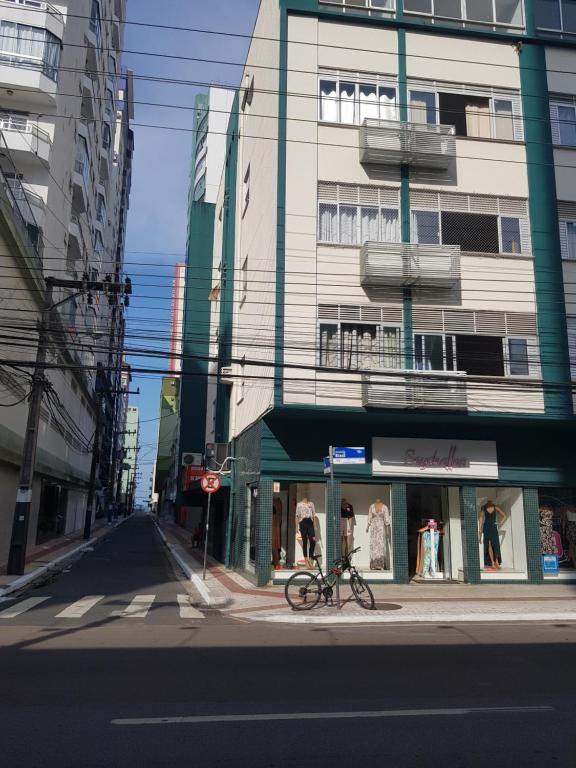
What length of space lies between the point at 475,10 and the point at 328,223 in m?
8.50

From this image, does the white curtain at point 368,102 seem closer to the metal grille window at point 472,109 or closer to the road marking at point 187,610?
the metal grille window at point 472,109

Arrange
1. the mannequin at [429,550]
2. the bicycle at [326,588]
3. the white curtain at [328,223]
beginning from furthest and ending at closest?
1. the mannequin at [429,550]
2. the white curtain at [328,223]
3. the bicycle at [326,588]

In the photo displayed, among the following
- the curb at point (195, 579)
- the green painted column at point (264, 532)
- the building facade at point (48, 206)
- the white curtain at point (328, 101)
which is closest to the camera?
the curb at point (195, 579)

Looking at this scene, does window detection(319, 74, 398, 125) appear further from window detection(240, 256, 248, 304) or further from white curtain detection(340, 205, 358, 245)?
window detection(240, 256, 248, 304)

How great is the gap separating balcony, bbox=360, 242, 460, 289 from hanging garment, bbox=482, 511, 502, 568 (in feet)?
21.7

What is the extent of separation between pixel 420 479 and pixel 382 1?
1401 cm

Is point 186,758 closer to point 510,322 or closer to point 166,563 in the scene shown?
point 510,322

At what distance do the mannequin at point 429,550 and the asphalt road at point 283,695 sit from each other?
6.35 metres

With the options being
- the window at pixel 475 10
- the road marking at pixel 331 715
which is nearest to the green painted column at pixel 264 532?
Answer: the road marking at pixel 331 715

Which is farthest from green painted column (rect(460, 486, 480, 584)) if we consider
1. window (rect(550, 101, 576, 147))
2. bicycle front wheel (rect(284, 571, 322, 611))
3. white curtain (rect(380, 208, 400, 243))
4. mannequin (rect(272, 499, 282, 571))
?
window (rect(550, 101, 576, 147))

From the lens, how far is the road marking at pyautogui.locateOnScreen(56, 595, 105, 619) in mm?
12265

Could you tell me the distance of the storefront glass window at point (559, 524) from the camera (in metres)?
17.9

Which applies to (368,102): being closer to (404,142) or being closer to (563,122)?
(404,142)

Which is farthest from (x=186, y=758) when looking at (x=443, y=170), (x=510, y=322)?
(x=443, y=170)
